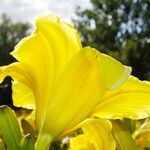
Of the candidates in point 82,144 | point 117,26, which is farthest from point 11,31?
point 82,144

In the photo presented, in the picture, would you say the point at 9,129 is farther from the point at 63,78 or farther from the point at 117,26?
the point at 117,26

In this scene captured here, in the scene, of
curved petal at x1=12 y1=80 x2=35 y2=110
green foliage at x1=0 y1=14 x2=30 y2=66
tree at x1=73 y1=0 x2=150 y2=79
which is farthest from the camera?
green foliage at x1=0 y1=14 x2=30 y2=66

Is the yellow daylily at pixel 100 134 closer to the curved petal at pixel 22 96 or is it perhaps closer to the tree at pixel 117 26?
the curved petal at pixel 22 96

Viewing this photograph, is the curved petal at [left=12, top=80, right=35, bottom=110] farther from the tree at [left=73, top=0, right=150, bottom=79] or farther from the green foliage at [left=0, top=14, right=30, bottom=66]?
the green foliage at [left=0, top=14, right=30, bottom=66]

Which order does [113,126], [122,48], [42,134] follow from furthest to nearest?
1. [122,48]
2. [113,126]
3. [42,134]

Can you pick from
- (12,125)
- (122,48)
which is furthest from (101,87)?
(122,48)

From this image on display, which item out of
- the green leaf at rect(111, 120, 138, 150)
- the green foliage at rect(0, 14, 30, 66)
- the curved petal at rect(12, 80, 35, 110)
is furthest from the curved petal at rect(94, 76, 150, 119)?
the green foliage at rect(0, 14, 30, 66)

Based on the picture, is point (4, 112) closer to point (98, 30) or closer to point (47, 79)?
point (47, 79)
